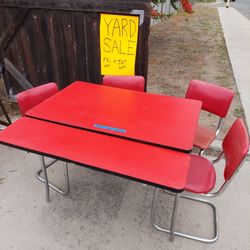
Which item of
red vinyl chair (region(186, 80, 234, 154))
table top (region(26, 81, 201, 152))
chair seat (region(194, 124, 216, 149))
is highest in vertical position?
table top (region(26, 81, 201, 152))

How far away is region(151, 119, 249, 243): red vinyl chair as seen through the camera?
1784 mm

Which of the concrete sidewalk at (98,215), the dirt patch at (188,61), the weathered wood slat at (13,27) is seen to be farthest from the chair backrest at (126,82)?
the weathered wood slat at (13,27)

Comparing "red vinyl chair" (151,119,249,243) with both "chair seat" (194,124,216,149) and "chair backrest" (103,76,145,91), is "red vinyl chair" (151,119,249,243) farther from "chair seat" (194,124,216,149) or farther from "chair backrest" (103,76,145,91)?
A: "chair backrest" (103,76,145,91)

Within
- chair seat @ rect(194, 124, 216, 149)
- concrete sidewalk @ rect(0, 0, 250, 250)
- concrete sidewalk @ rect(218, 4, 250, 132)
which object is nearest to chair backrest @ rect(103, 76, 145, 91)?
chair seat @ rect(194, 124, 216, 149)

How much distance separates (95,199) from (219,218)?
Answer: 114 centimetres

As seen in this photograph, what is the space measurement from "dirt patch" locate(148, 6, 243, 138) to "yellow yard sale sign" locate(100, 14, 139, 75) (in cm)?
147

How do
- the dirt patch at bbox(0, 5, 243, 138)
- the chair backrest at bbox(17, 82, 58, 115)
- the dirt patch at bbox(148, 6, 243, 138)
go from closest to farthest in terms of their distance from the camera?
the chair backrest at bbox(17, 82, 58, 115) → the dirt patch at bbox(0, 5, 243, 138) → the dirt patch at bbox(148, 6, 243, 138)

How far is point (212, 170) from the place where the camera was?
7.18ft

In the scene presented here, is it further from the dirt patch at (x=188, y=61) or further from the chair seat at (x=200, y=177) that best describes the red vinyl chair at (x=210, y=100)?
the dirt patch at (x=188, y=61)

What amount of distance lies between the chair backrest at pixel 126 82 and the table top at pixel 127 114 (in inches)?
13.1

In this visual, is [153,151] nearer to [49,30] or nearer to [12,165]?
[12,165]

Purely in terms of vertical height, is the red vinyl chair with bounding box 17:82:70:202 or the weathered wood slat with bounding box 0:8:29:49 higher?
the weathered wood slat with bounding box 0:8:29:49

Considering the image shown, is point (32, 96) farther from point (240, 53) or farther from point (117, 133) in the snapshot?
point (240, 53)

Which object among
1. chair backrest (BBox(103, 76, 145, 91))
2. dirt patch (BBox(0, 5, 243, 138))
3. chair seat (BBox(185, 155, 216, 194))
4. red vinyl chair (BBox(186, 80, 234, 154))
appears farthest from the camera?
dirt patch (BBox(0, 5, 243, 138))
